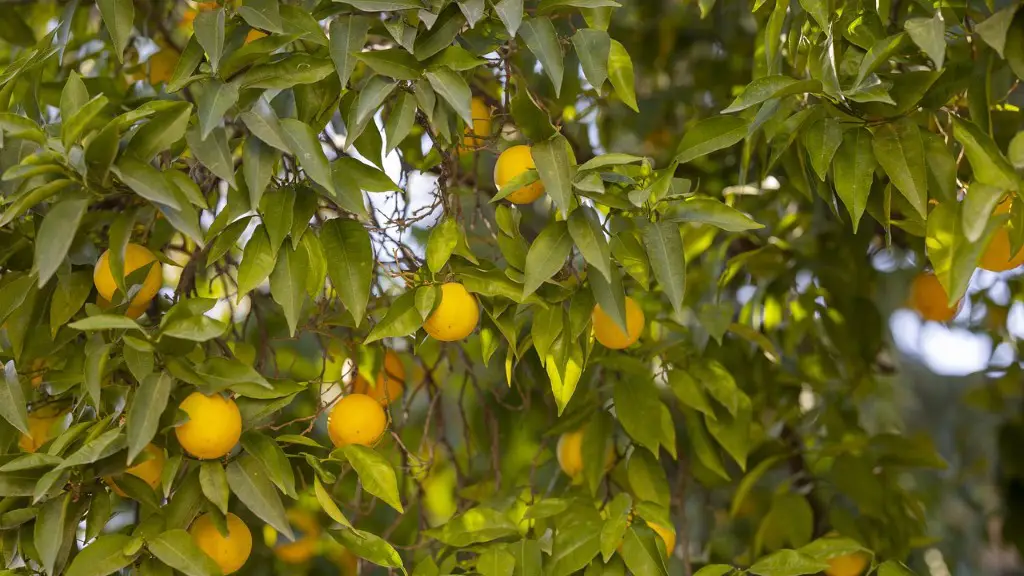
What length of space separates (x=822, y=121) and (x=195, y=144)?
0.54 metres

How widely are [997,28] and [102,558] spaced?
0.84m

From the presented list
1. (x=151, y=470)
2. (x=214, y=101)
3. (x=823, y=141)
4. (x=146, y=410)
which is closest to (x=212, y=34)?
(x=214, y=101)

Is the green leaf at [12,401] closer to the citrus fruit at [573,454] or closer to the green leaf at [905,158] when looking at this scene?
the citrus fruit at [573,454]

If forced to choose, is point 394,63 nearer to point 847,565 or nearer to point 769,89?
point 769,89

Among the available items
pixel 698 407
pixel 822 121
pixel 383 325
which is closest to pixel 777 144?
pixel 822 121

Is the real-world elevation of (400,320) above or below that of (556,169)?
below

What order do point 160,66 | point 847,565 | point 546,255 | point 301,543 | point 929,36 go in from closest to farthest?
point 929,36
point 546,255
point 847,565
point 160,66
point 301,543

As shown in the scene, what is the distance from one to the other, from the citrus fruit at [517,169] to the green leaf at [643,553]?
1.12 feet

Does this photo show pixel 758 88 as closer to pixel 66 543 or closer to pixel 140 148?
pixel 140 148

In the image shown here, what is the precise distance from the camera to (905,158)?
2.91ft

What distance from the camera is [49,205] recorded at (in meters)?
0.91

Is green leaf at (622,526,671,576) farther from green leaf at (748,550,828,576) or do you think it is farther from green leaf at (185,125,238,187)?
green leaf at (185,125,238,187)

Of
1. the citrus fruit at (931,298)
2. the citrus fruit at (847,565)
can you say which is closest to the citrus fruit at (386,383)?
the citrus fruit at (847,565)

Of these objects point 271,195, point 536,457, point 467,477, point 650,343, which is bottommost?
point 467,477
